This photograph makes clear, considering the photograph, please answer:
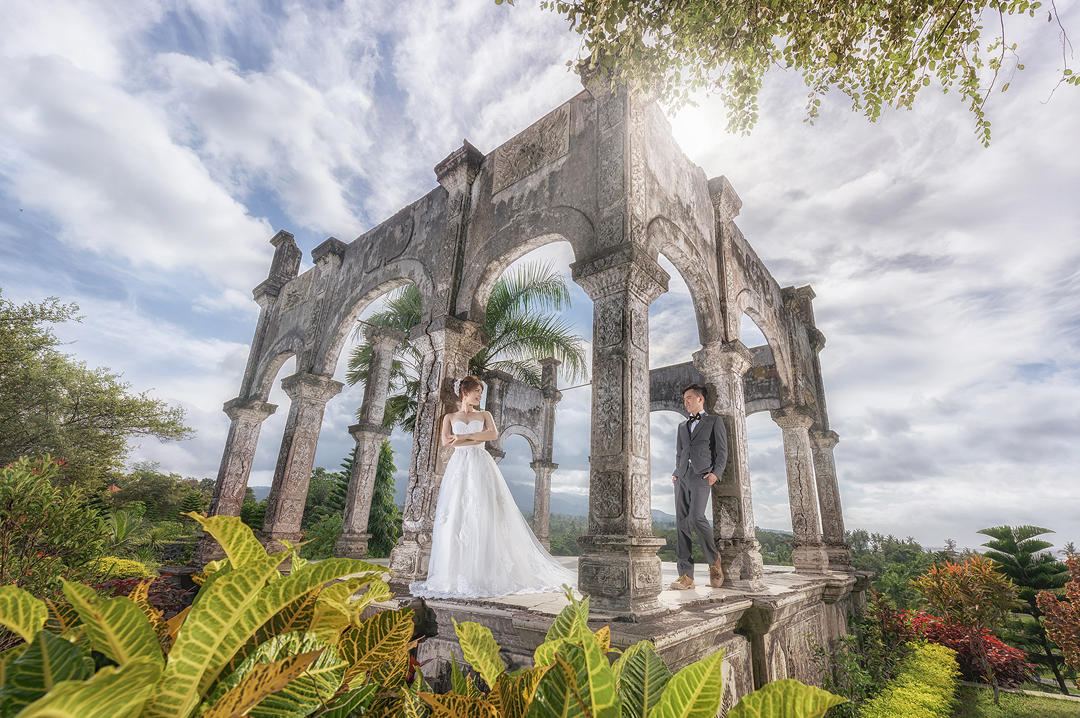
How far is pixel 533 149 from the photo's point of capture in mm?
6055

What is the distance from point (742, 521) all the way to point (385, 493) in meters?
10.2

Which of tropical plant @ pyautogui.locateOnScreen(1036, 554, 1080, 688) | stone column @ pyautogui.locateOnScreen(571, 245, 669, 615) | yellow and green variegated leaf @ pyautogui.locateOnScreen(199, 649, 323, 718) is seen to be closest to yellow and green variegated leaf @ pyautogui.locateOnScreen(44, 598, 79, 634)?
yellow and green variegated leaf @ pyautogui.locateOnScreen(199, 649, 323, 718)

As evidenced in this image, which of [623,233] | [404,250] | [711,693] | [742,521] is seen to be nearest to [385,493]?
[404,250]

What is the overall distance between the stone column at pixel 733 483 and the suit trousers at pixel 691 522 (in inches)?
11.6

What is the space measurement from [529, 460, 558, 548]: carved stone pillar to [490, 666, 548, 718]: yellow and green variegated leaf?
11850mm

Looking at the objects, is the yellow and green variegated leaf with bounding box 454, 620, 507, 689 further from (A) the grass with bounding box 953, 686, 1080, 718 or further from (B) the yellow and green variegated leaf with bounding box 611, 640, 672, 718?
(A) the grass with bounding box 953, 686, 1080, 718

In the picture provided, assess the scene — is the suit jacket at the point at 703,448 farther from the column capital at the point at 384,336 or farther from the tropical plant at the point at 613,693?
the column capital at the point at 384,336

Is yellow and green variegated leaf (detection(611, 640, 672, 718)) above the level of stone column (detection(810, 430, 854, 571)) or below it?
below

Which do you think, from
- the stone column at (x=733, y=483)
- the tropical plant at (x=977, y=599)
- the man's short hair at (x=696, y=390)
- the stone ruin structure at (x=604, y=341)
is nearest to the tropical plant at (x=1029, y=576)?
the tropical plant at (x=977, y=599)

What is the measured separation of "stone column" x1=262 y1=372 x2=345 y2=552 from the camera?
727 centimetres

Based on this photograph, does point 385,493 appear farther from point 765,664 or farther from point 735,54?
point 735,54

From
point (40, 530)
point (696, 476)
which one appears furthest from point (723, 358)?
point (40, 530)

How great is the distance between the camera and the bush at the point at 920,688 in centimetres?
458

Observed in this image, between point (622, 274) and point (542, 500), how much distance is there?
9650mm
